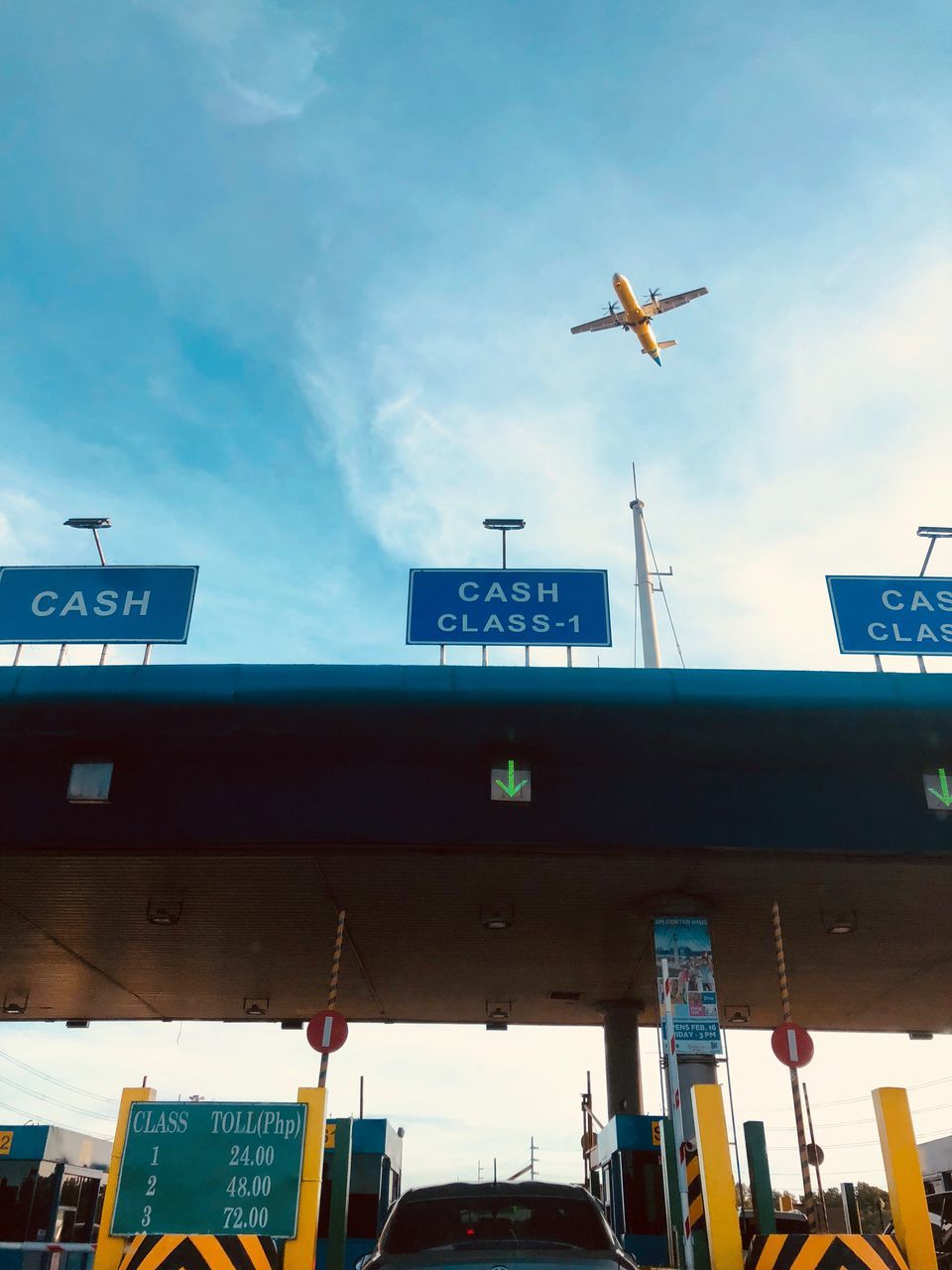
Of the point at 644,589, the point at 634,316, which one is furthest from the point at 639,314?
the point at 644,589

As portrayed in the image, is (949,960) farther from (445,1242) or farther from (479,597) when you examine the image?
(445,1242)

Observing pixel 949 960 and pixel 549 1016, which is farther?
pixel 549 1016


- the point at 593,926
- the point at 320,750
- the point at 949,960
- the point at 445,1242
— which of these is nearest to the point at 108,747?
the point at 320,750

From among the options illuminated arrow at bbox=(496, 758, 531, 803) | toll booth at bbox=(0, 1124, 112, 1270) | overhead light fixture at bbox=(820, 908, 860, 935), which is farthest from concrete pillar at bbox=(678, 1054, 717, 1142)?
toll booth at bbox=(0, 1124, 112, 1270)

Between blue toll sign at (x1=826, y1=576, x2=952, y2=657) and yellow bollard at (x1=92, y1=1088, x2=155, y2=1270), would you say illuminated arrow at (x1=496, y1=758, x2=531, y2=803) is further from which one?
yellow bollard at (x1=92, y1=1088, x2=155, y2=1270)

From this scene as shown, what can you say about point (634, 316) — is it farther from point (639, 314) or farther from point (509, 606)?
point (509, 606)

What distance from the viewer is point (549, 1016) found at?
2003 cm

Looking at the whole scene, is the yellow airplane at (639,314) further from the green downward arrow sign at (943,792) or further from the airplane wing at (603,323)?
the green downward arrow sign at (943,792)

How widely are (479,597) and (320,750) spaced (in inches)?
134

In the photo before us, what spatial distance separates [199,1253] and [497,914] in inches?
311

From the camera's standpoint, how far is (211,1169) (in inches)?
222

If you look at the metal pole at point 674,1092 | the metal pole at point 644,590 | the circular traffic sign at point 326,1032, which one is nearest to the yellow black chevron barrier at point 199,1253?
the metal pole at point 674,1092

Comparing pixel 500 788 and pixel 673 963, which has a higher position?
pixel 500 788

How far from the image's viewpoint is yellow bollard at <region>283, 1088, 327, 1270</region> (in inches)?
220
